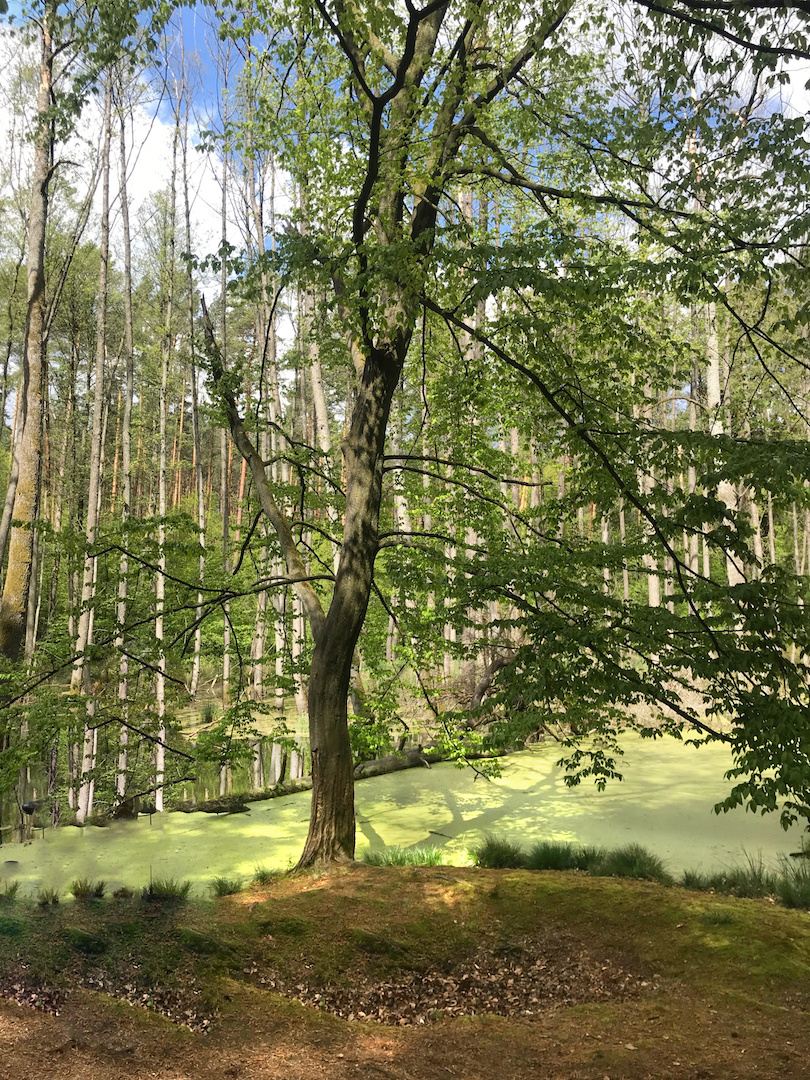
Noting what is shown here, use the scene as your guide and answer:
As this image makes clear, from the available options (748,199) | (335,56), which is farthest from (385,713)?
(335,56)

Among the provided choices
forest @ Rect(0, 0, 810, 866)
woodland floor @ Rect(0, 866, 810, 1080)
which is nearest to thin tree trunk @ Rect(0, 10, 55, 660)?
forest @ Rect(0, 0, 810, 866)

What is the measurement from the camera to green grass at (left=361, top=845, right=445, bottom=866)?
5641mm

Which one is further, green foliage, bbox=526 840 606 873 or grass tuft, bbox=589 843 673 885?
green foliage, bbox=526 840 606 873

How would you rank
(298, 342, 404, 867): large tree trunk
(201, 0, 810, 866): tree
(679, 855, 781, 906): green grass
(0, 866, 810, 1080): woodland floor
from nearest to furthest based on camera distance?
1. (0, 866, 810, 1080): woodland floor
2. (201, 0, 810, 866): tree
3. (298, 342, 404, 867): large tree trunk
4. (679, 855, 781, 906): green grass

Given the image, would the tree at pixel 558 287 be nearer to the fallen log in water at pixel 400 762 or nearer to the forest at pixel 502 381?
the forest at pixel 502 381

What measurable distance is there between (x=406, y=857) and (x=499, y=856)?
0.70 meters

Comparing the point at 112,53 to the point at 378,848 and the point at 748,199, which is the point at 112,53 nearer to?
the point at 748,199

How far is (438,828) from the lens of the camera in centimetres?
700

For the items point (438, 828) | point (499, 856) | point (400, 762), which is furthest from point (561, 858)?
point (400, 762)

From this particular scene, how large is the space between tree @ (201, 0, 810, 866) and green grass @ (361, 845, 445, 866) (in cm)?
93

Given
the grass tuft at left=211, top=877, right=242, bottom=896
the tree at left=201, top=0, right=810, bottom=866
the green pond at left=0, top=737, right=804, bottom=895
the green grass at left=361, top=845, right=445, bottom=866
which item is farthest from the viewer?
the green pond at left=0, top=737, right=804, bottom=895

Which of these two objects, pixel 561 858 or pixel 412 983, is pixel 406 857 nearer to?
pixel 561 858

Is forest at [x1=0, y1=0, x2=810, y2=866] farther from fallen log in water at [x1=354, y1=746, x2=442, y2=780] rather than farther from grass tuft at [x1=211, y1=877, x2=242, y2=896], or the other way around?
fallen log in water at [x1=354, y1=746, x2=442, y2=780]

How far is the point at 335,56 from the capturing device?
20.0 feet
